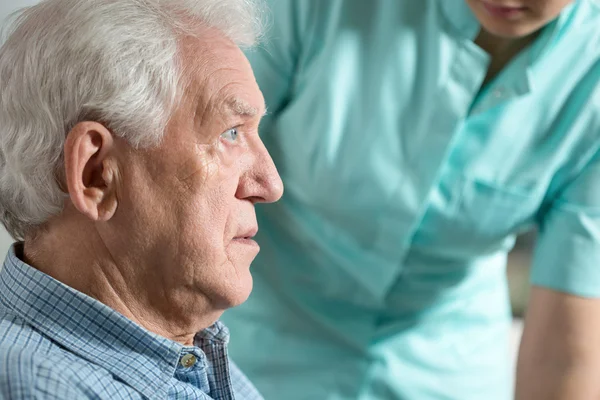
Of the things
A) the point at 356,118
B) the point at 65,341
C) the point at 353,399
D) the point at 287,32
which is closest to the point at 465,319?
the point at 353,399

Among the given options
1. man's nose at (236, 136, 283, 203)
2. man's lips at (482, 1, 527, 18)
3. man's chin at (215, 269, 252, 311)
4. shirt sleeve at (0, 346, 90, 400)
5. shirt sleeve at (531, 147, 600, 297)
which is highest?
man's lips at (482, 1, 527, 18)

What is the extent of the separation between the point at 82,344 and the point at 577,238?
3.09 ft

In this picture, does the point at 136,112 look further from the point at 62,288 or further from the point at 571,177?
the point at 571,177

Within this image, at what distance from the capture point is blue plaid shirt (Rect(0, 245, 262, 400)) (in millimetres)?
1013

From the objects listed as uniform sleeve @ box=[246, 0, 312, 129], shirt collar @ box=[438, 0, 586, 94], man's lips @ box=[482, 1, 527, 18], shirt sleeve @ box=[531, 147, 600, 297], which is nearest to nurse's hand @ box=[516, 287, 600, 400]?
shirt sleeve @ box=[531, 147, 600, 297]

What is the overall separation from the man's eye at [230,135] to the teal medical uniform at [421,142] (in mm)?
395

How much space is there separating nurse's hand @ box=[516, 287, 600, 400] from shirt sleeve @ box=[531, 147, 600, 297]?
28 millimetres

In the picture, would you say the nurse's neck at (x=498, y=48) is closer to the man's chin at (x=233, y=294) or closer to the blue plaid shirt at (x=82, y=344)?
the man's chin at (x=233, y=294)

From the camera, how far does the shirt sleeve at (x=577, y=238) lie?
1559mm

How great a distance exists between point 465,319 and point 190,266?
0.84m

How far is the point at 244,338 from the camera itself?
5.66 ft

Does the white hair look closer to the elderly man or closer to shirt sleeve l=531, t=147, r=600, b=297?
the elderly man

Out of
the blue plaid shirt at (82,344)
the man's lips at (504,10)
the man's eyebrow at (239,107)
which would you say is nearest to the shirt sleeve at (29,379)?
the blue plaid shirt at (82,344)

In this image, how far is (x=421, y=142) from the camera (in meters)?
1.57
